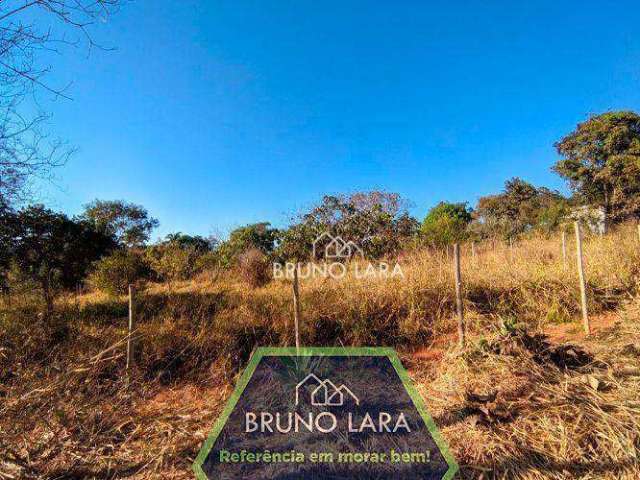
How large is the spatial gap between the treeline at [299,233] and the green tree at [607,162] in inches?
1.5

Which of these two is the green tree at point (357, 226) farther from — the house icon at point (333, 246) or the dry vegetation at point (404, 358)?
the dry vegetation at point (404, 358)

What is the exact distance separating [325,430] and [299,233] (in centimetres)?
834

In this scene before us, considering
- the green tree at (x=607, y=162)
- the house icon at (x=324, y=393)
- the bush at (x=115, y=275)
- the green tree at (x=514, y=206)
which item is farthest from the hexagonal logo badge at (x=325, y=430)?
the green tree at (x=607, y=162)

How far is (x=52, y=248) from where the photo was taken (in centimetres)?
848

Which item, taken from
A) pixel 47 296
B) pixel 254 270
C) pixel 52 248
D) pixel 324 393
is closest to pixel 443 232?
pixel 254 270

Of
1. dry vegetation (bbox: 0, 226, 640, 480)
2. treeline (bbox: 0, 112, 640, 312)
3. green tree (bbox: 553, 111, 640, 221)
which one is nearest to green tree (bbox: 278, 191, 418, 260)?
treeline (bbox: 0, 112, 640, 312)

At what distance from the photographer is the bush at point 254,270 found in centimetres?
759

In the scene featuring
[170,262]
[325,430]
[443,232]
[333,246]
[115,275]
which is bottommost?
[325,430]

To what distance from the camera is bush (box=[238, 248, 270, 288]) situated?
759 cm

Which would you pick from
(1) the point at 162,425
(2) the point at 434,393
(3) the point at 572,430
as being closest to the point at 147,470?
(1) the point at 162,425

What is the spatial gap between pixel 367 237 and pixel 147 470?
30.5 feet

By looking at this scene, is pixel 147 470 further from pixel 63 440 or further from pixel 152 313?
pixel 152 313

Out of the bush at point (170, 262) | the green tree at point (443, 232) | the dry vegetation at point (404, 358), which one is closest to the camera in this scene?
the dry vegetation at point (404, 358)

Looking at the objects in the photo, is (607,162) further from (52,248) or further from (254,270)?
(52,248)
